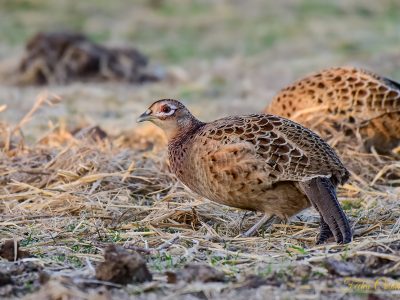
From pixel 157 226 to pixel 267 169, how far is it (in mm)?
908

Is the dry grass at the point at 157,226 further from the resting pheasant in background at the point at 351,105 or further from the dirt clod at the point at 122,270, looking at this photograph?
the resting pheasant in background at the point at 351,105

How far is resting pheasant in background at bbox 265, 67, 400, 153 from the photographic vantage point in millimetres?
8742

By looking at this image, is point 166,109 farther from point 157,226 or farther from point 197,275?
point 197,275

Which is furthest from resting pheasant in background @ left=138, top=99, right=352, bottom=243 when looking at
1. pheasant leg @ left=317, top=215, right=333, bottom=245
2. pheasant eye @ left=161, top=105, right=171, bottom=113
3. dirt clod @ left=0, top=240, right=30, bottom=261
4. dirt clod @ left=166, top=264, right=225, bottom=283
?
dirt clod @ left=0, top=240, right=30, bottom=261

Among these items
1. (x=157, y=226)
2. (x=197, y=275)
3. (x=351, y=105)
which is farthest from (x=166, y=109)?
(x=351, y=105)

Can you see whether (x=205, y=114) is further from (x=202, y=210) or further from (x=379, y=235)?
(x=379, y=235)

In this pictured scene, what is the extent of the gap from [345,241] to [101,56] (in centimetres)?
1031

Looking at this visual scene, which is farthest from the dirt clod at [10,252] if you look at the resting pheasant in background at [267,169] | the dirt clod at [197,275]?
the resting pheasant in background at [267,169]

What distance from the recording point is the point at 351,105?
8.84 metres

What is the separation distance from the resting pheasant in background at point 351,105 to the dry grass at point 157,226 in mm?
273

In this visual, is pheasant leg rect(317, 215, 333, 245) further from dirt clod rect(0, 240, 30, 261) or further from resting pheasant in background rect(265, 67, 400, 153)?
resting pheasant in background rect(265, 67, 400, 153)

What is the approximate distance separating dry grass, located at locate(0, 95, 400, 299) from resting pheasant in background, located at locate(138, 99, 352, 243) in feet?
0.73

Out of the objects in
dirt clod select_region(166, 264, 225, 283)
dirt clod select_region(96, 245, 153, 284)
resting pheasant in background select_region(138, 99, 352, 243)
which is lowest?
dirt clod select_region(166, 264, 225, 283)

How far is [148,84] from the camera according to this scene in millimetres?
15156
